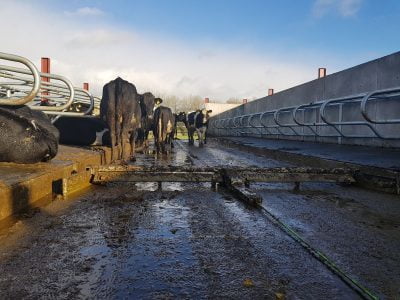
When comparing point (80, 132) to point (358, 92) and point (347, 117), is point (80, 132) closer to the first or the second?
point (347, 117)

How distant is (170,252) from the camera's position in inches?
90.7

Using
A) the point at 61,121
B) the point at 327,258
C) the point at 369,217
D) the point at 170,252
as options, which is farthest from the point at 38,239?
the point at 61,121

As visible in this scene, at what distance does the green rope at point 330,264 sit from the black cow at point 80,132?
627cm

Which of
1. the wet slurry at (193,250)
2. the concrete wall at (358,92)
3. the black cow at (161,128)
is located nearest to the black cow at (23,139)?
the wet slurry at (193,250)

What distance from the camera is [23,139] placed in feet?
13.9

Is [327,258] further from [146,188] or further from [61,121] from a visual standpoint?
[61,121]

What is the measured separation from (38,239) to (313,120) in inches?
423

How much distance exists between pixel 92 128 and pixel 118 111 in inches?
61.1

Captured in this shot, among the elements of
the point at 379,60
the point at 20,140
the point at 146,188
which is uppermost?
the point at 379,60

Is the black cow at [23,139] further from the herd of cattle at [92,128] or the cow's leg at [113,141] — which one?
the cow's leg at [113,141]

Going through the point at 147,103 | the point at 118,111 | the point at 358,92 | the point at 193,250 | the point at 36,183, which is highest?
the point at 358,92

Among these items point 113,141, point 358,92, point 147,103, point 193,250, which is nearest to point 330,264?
point 193,250

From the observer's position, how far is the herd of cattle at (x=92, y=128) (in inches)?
168

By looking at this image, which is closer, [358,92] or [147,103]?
[358,92]
